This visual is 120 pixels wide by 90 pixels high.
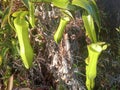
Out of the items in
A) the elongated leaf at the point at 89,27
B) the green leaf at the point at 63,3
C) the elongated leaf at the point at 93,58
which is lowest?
the elongated leaf at the point at 93,58

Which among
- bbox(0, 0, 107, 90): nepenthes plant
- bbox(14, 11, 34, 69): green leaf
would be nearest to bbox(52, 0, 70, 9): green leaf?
bbox(0, 0, 107, 90): nepenthes plant

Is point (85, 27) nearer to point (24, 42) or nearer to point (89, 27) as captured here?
point (89, 27)

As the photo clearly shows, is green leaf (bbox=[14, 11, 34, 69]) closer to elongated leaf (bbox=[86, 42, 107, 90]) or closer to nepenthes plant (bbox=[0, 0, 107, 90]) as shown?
nepenthes plant (bbox=[0, 0, 107, 90])

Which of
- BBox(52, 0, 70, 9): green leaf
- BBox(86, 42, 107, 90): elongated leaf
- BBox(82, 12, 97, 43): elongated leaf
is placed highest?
BBox(52, 0, 70, 9): green leaf

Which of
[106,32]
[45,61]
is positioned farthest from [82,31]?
[45,61]

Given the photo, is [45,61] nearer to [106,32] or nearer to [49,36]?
[49,36]

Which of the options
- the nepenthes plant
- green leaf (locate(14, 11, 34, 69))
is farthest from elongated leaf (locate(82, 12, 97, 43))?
green leaf (locate(14, 11, 34, 69))

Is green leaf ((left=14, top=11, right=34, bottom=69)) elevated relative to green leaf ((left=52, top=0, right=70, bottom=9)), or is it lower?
lower

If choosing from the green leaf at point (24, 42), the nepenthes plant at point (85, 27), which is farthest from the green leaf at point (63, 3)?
the green leaf at point (24, 42)

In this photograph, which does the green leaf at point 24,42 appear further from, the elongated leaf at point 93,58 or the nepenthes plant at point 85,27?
the elongated leaf at point 93,58

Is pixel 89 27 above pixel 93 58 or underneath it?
above

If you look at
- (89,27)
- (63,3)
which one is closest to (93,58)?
(89,27)

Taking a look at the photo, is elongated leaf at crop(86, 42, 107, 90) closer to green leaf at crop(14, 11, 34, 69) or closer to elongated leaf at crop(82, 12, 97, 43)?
elongated leaf at crop(82, 12, 97, 43)
